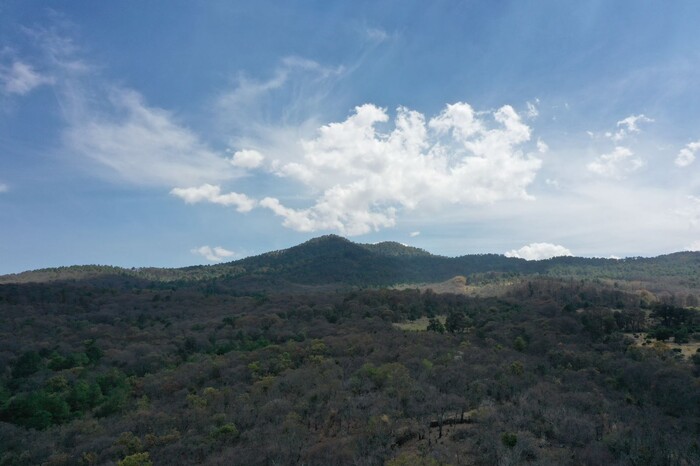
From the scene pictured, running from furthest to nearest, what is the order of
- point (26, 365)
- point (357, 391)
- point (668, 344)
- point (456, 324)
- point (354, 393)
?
point (456, 324) < point (668, 344) < point (26, 365) < point (357, 391) < point (354, 393)

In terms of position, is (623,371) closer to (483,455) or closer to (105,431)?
(483,455)

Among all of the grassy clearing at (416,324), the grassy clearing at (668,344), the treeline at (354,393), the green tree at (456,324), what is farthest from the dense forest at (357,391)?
the grassy clearing at (416,324)

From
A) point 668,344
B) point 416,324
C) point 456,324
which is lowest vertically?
point 668,344

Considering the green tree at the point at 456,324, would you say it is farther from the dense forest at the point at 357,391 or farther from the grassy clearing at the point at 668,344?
the grassy clearing at the point at 668,344

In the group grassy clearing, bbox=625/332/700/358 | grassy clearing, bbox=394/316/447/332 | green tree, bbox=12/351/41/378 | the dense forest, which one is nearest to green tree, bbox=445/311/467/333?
the dense forest

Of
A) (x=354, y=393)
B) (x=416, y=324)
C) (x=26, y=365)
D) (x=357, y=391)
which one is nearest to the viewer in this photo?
(x=354, y=393)

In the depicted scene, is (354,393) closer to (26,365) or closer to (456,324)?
(26,365)

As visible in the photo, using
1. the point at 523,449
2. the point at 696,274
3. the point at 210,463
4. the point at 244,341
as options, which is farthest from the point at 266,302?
the point at 696,274

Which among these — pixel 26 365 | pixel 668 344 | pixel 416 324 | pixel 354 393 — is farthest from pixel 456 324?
pixel 26 365

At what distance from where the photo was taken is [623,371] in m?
46.2

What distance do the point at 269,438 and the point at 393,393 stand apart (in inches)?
474

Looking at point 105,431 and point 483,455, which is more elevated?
point 483,455

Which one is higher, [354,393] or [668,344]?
[354,393]

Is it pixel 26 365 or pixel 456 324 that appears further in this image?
pixel 456 324
